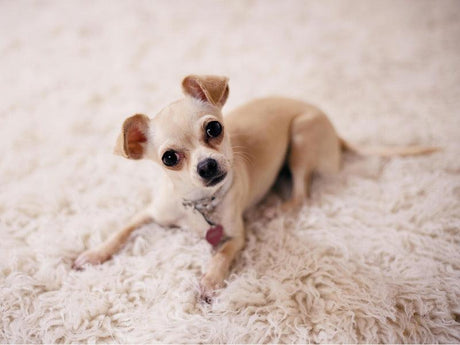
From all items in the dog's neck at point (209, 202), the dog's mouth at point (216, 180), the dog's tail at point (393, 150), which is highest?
the dog's mouth at point (216, 180)

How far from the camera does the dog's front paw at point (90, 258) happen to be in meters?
1.29

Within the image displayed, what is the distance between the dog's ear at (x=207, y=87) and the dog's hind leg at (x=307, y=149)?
0.56 metres

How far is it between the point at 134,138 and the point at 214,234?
50cm

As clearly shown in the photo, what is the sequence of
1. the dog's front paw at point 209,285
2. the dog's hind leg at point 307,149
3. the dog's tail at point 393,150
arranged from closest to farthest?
the dog's front paw at point 209,285, the dog's hind leg at point 307,149, the dog's tail at point 393,150

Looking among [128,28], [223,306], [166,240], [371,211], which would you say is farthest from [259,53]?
[223,306]

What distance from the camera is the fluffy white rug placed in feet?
3.72

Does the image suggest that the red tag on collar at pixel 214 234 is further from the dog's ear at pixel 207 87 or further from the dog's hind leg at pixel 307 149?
the dog's ear at pixel 207 87

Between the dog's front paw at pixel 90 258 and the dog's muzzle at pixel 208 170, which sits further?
the dog's front paw at pixel 90 258

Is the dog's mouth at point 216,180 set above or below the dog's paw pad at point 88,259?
above

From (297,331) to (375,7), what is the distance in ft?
10.1

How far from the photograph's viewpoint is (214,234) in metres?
1.36

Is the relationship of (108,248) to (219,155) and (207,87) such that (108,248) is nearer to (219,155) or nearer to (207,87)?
(219,155)

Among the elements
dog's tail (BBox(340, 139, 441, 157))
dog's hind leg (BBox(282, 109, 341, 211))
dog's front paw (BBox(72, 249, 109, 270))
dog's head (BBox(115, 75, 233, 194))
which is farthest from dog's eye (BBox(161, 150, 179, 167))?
dog's tail (BBox(340, 139, 441, 157))

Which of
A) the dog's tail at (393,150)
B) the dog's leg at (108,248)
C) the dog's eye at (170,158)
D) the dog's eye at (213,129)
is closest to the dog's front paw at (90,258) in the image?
the dog's leg at (108,248)
